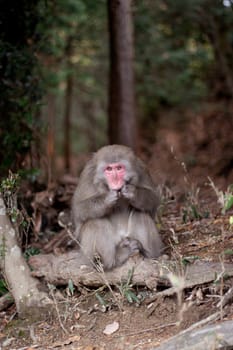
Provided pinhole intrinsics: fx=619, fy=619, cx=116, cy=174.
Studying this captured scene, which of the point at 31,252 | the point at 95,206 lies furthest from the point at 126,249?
the point at 31,252

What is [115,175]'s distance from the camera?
18.7ft

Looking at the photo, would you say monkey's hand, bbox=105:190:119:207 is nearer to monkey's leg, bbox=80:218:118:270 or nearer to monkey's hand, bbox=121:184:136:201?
monkey's hand, bbox=121:184:136:201

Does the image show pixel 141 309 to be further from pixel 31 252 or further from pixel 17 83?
pixel 17 83

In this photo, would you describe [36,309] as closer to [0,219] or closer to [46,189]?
[0,219]

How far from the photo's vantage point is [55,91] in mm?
12336

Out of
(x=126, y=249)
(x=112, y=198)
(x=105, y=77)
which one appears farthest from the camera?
(x=105, y=77)

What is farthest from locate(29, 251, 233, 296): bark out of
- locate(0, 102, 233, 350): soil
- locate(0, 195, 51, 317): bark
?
locate(0, 195, 51, 317): bark

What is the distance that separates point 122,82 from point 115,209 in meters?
3.64

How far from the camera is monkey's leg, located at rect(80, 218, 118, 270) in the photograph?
5.64 metres

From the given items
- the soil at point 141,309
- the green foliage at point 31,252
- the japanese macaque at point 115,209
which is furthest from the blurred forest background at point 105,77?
→ the japanese macaque at point 115,209

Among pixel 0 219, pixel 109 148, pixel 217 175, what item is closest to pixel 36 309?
pixel 0 219

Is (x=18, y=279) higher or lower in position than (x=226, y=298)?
higher

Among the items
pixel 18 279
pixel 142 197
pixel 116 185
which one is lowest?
pixel 18 279

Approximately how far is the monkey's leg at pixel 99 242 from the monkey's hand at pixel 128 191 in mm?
353
